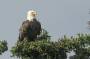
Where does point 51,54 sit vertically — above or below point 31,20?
below

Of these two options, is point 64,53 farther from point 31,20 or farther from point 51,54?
point 31,20

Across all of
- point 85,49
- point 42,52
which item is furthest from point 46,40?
point 85,49

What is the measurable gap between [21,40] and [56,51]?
158cm

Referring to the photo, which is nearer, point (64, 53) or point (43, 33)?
point (64, 53)

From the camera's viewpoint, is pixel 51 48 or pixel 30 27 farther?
pixel 30 27

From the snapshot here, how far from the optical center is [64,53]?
51.0 feet

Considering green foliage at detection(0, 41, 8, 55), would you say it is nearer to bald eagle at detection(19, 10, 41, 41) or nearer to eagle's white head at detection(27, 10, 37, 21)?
bald eagle at detection(19, 10, 41, 41)

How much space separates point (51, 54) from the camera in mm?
15531

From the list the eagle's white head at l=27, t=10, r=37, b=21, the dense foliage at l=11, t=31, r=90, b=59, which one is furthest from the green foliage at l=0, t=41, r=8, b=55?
the eagle's white head at l=27, t=10, r=37, b=21

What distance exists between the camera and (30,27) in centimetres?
1609

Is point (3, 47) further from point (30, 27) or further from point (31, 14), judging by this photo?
point (31, 14)

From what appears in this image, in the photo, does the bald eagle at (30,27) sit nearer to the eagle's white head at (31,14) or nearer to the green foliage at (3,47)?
the eagle's white head at (31,14)

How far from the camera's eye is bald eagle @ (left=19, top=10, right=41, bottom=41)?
52.5ft

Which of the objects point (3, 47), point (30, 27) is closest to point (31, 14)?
point (30, 27)
